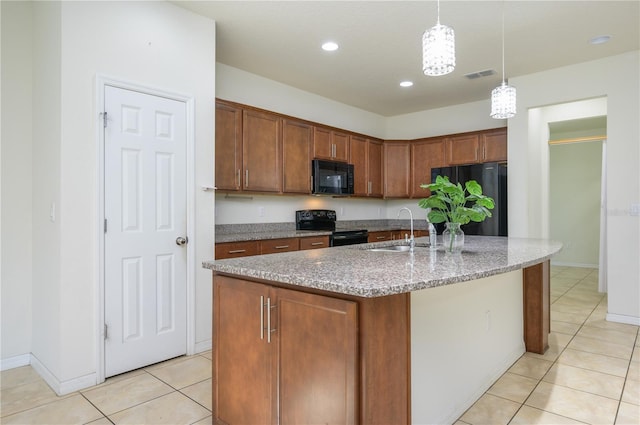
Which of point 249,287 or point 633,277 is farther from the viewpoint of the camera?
point 633,277

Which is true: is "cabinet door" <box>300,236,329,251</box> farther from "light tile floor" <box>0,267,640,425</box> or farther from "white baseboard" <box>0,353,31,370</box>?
"white baseboard" <box>0,353,31,370</box>

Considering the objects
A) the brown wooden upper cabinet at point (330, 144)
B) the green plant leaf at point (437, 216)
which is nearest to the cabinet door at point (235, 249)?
the brown wooden upper cabinet at point (330, 144)

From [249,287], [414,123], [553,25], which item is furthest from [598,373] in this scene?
[414,123]

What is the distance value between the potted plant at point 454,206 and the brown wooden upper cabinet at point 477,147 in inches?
112

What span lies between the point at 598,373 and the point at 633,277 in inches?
69.9

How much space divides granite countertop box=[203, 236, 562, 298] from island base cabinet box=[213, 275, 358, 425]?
0.27 ft

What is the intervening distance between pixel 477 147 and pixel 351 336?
442 centimetres

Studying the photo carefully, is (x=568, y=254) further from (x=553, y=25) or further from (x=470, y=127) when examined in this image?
(x=553, y=25)

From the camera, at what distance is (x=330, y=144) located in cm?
482

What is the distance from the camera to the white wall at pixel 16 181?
266 centimetres

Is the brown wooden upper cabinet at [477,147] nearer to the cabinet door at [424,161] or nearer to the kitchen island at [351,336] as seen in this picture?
the cabinet door at [424,161]

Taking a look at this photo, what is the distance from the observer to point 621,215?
3.79 m

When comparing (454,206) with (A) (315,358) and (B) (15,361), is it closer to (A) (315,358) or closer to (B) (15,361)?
(A) (315,358)

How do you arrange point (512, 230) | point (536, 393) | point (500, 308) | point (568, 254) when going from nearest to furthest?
1. point (536, 393)
2. point (500, 308)
3. point (512, 230)
4. point (568, 254)
